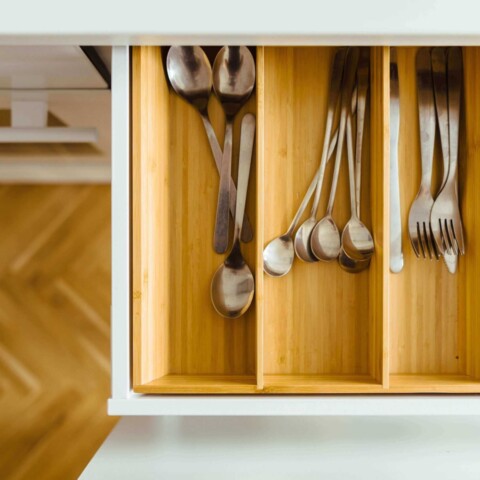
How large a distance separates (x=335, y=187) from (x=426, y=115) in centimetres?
19

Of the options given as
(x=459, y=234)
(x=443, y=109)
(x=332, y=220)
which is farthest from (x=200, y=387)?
(x=443, y=109)

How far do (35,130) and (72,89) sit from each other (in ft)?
0.40

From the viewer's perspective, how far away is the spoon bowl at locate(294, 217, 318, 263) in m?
1.03

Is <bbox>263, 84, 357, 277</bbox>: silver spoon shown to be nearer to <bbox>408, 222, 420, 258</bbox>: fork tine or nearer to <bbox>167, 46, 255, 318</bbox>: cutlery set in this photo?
<bbox>167, 46, 255, 318</bbox>: cutlery set

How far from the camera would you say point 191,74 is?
1.01m

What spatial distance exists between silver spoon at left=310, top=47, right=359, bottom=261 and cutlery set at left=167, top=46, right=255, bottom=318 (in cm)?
11

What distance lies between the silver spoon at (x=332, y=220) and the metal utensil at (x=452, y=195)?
6.1 inches

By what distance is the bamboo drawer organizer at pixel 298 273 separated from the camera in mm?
989

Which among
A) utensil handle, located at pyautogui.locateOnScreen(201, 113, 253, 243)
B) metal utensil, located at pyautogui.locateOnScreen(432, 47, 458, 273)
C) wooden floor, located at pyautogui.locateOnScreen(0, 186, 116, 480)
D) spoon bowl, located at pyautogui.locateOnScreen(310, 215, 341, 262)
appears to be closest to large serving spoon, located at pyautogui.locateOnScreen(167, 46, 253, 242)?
utensil handle, located at pyautogui.locateOnScreen(201, 113, 253, 243)

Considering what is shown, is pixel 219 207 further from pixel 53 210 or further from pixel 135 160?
pixel 53 210

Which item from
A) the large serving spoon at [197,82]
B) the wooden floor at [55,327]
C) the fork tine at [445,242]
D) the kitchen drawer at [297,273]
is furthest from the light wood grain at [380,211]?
the wooden floor at [55,327]

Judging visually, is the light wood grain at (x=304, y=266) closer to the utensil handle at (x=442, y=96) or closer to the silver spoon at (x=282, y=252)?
the silver spoon at (x=282, y=252)

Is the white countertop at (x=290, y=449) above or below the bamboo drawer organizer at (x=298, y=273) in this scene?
below

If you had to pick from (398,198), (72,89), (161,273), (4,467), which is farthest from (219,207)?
(4,467)
